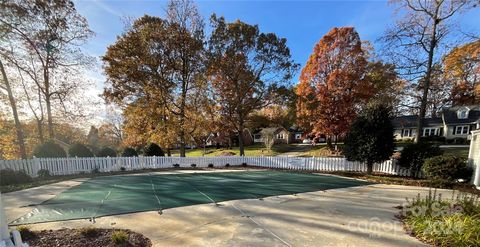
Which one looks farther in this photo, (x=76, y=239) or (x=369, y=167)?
(x=369, y=167)

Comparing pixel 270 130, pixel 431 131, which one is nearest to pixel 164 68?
pixel 270 130

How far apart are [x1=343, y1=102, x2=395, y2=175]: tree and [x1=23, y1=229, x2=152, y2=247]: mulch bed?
1047 centimetres

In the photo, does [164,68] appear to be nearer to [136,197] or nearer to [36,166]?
[36,166]

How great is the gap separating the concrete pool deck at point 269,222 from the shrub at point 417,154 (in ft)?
16.4

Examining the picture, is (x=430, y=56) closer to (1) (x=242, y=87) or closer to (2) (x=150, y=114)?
(1) (x=242, y=87)

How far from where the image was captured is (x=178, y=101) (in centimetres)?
1509

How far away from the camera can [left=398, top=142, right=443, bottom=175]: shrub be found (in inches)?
372

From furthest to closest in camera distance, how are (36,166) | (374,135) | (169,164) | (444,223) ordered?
1. (169,164)
2. (374,135)
3. (36,166)
4. (444,223)

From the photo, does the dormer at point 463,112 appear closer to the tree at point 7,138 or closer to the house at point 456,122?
the house at point 456,122

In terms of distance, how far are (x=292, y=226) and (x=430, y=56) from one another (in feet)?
45.5

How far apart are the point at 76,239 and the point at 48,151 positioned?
10.2 meters

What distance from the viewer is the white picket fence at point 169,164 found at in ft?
31.6

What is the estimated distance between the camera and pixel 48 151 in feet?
34.8

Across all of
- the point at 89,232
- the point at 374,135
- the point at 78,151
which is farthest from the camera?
the point at 78,151
